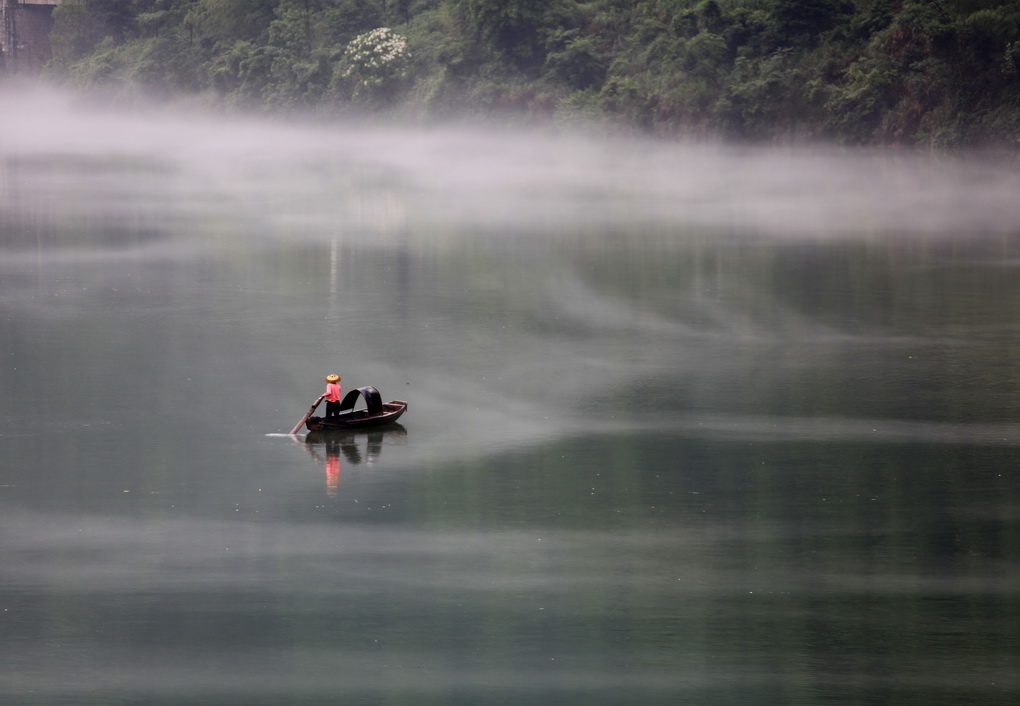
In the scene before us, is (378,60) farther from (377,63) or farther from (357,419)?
(357,419)

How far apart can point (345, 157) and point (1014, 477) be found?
56365 mm

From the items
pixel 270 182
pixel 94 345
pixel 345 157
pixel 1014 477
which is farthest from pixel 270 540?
pixel 345 157

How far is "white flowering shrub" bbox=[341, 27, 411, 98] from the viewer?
83.6 m

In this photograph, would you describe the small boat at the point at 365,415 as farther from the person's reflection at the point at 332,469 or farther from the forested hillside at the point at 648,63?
the forested hillside at the point at 648,63

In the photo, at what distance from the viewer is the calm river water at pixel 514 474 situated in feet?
39.5

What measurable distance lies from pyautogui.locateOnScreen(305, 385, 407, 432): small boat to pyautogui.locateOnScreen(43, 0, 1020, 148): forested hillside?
48.4 meters

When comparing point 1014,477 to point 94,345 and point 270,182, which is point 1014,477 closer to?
point 94,345

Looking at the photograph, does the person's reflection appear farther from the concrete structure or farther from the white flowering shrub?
the concrete structure

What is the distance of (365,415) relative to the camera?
18547 millimetres

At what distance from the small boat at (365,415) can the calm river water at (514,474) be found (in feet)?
0.70

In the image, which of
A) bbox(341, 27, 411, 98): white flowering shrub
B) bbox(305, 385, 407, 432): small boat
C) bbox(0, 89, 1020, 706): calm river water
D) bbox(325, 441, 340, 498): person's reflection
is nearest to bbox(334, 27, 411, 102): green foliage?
bbox(341, 27, 411, 98): white flowering shrub

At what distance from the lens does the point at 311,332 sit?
82.5 feet

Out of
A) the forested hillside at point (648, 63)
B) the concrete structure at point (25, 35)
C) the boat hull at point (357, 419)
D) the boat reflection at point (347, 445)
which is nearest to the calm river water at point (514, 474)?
the boat reflection at point (347, 445)

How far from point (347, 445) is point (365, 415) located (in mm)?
611
